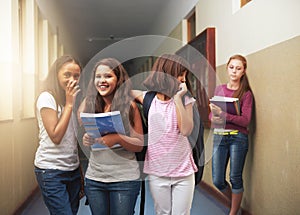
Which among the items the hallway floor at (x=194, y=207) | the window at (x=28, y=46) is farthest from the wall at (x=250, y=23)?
the window at (x=28, y=46)

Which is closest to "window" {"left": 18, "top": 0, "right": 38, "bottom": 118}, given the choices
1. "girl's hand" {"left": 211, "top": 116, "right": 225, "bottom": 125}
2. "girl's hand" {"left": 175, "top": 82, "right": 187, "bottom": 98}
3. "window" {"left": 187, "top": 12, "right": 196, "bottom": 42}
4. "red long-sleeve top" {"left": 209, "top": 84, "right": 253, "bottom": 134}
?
"window" {"left": 187, "top": 12, "right": 196, "bottom": 42}

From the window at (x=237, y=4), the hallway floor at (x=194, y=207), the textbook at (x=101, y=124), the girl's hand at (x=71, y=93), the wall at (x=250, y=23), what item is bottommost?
the hallway floor at (x=194, y=207)

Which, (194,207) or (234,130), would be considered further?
(194,207)

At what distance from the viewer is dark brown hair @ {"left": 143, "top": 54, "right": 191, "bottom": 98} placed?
1.48 m

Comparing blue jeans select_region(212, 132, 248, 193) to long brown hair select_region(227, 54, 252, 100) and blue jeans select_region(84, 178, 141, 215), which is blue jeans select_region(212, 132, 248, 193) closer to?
long brown hair select_region(227, 54, 252, 100)

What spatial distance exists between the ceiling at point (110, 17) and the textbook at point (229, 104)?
211 cm

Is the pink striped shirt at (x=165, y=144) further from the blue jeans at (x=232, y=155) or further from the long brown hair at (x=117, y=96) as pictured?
the blue jeans at (x=232, y=155)

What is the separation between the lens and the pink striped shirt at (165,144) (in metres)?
1.51

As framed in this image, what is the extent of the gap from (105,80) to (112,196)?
441mm

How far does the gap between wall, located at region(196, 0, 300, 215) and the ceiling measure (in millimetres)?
1862

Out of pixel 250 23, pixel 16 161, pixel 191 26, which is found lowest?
pixel 16 161

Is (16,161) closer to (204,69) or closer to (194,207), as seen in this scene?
(194,207)

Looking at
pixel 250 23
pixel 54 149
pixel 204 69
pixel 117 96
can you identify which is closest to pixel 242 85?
pixel 250 23

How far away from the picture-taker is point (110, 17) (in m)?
6.80
